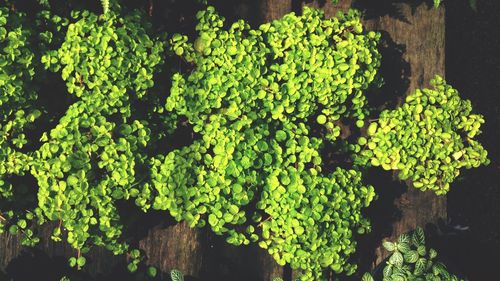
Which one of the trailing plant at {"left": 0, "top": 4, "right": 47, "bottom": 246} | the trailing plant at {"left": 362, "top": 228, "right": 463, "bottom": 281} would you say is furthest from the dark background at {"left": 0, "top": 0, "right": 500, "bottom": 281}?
the trailing plant at {"left": 0, "top": 4, "right": 47, "bottom": 246}

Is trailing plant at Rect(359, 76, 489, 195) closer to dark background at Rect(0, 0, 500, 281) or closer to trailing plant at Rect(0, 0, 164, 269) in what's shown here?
dark background at Rect(0, 0, 500, 281)

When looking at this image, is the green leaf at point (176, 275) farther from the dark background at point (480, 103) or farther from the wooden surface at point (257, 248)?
the dark background at point (480, 103)

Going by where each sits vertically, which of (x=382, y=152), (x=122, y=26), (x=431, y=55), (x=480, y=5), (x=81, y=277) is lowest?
(x=81, y=277)

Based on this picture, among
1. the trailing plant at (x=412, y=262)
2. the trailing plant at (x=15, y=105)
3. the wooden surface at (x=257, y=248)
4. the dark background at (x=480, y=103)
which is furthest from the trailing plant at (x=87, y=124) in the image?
the dark background at (x=480, y=103)

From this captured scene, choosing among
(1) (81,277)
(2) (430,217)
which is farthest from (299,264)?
(1) (81,277)

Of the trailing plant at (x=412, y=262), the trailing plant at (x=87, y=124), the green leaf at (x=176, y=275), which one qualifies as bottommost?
the green leaf at (x=176, y=275)

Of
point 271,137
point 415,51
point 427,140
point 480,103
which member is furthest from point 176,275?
point 480,103

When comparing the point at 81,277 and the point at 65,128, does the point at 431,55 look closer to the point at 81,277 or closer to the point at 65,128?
the point at 65,128

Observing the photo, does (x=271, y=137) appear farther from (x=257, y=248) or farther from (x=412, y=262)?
(x=412, y=262)

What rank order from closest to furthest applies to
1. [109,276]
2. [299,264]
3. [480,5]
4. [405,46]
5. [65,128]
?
[65,128] → [299,264] → [109,276] → [405,46] → [480,5]
